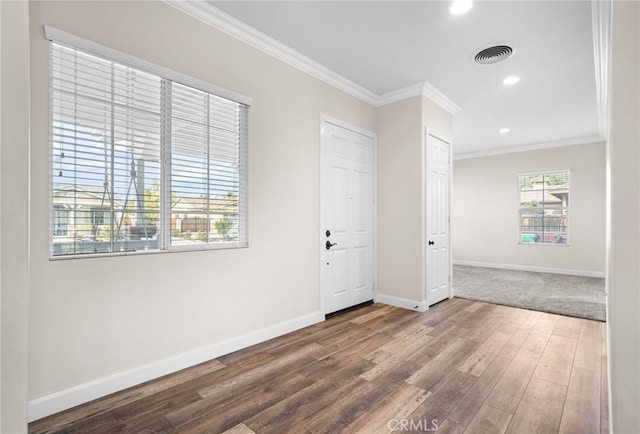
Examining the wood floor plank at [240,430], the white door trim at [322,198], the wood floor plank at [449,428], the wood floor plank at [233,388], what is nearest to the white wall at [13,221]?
the wood floor plank at [240,430]

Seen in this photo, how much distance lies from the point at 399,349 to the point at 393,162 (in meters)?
2.41

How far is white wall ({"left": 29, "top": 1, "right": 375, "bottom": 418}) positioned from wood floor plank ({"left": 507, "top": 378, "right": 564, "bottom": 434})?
1977mm

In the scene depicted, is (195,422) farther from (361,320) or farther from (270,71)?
(270,71)

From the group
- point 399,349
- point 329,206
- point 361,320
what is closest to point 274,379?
point 399,349

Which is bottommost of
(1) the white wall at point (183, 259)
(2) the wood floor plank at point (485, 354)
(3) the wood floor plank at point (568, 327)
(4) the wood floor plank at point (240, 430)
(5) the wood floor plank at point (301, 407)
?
(3) the wood floor plank at point (568, 327)

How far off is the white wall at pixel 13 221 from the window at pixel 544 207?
8.17m

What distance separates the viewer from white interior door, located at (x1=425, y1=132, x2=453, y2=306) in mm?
3973

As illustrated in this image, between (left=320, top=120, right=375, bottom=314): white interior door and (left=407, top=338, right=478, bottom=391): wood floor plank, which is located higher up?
(left=320, top=120, right=375, bottom=314): white interior door

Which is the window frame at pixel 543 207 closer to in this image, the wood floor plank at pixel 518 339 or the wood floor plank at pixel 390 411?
the wood floor plank at pixel 518 339

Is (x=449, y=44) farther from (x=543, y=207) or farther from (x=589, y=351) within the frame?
(x=543, y=207)

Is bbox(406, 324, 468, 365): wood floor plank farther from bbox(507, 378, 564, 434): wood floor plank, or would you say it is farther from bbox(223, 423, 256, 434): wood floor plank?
bbox(223, 423, 256, 434): wood floor plank

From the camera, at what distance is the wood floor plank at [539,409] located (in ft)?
5.50

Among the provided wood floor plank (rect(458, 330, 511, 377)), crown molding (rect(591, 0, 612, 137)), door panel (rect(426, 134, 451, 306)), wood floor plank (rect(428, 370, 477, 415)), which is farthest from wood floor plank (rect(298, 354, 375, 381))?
crown molding (rect(591, 0, 612, 137))

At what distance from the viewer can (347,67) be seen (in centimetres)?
336
